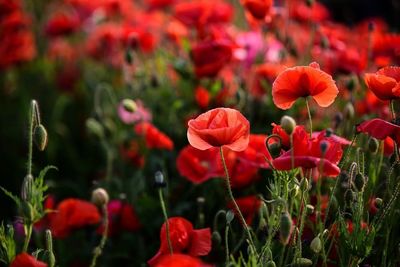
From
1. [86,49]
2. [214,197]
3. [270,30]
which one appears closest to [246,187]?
[214,197]

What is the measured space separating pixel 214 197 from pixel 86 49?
2124mm

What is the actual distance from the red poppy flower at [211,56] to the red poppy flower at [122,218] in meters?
0.58

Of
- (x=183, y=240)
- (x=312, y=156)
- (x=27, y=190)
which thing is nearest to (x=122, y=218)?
(x=183, y=240)

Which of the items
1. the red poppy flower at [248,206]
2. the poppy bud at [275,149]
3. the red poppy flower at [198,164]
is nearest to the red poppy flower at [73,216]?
the red poppy flower at [198,164]

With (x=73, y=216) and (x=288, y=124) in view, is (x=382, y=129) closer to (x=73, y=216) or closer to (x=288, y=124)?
(x=288, y=124)

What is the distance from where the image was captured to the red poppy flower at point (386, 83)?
1532 millimetres

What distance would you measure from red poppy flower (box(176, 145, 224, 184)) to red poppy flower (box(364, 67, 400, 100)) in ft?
1.87

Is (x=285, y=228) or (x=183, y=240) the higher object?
(x=285, y=228)

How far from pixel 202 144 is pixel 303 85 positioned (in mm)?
264

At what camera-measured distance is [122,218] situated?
6.96ft

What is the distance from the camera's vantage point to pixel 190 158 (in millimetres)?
2113

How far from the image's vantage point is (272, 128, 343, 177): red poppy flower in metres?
1.38

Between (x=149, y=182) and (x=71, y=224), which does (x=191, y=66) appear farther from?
(x=71, y=224)

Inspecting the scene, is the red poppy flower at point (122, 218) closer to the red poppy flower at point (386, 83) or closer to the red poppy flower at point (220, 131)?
the red poppy flower at point (220, 131)
